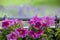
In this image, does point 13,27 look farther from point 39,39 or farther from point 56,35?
point 56,35

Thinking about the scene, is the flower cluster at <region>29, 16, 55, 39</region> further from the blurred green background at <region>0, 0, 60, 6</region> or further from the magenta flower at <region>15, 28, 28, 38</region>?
the blurred green background at <region>0, 0, 60, 6</region>

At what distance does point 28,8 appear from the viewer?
2.39 meters

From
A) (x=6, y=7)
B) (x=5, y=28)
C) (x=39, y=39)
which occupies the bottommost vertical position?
(x=39, y=39)

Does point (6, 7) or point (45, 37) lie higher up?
point (6, 7)

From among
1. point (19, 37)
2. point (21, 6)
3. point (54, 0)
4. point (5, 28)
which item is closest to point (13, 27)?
point (5, 28)

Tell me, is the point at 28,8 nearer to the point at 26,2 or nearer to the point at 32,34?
the point at 26,2

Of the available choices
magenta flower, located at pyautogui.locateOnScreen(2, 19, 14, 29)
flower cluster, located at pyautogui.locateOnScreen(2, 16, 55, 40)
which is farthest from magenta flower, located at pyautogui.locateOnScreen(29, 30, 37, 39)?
magenta flower, located at pyautogui.locateOnScreen(2, 19, 14, 29)

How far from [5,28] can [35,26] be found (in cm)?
32

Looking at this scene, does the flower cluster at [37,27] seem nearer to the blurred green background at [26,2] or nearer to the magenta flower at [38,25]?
the magenta flower at [38,25]

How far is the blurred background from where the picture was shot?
2.37m

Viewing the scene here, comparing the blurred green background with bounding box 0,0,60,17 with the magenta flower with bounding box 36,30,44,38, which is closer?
the magenta flower with bounding box 36,30,44,38

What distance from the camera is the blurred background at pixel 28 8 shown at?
93.4 inches

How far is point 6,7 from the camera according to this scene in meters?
2.38

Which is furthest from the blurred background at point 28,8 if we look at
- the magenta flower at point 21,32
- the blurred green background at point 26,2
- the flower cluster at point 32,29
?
the magenta flower at point 21,32
